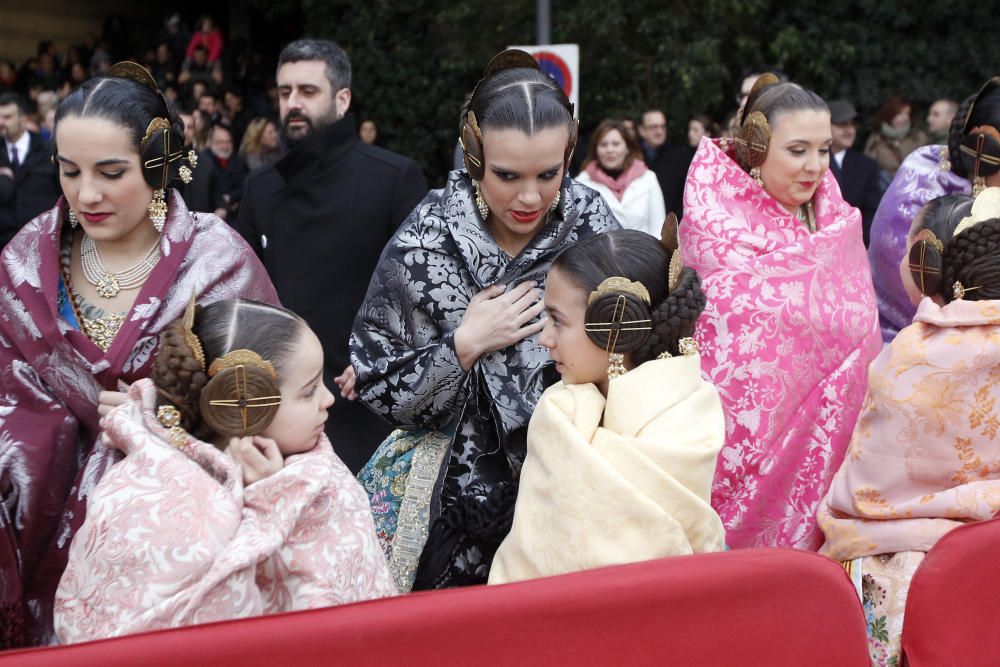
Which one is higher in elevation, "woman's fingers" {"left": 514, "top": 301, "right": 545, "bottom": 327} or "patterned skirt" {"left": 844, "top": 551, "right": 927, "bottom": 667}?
"woman's fingers" {"left": 514, "top": 301, "right": 545, "bottom": 327}

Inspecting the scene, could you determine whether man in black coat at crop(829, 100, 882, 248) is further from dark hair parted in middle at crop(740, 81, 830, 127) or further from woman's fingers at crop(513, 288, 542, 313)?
woman's fingers at crop(513, 288, 542, 313)

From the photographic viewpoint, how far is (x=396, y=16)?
46.2 feet

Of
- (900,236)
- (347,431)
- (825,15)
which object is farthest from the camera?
(825,15)

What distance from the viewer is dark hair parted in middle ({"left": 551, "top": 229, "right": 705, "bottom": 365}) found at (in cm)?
245

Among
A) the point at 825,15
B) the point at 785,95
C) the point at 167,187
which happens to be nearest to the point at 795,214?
the point at 785,95

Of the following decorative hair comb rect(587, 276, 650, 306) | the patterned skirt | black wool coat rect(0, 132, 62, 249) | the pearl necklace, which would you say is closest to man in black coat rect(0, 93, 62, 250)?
black wool coat rect(0, 132, 62, 249)

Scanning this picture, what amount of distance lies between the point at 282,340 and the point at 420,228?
2.30 ft

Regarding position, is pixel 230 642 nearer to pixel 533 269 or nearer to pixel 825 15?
pixel 533 269

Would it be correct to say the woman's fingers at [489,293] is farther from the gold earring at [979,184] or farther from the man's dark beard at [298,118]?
the man's dark beard at [298,118]

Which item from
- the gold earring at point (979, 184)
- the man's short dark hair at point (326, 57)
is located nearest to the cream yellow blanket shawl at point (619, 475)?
the gold earring at point (979, 184)

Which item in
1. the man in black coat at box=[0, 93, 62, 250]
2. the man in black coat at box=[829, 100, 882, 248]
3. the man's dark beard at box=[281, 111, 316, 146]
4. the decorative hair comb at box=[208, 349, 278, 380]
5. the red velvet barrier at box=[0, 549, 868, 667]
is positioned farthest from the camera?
the man in black coat at box=[0, 93, 62, 250]

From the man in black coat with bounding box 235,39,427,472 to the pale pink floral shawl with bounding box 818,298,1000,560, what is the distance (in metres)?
2.26

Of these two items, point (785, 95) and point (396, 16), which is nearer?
point (785, 95)

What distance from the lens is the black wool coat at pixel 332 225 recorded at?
466 centimetres
